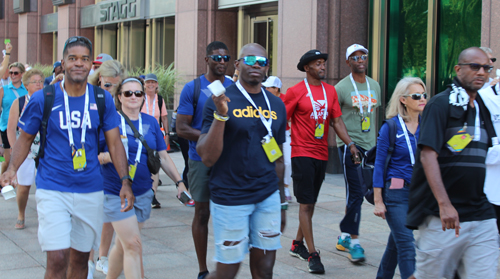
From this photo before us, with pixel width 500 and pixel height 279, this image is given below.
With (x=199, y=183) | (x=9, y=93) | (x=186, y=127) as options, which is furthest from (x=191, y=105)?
(x=9, y=93)

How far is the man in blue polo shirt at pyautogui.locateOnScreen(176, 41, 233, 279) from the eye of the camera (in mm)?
5160

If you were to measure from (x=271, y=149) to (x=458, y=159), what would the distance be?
1213 millimetres

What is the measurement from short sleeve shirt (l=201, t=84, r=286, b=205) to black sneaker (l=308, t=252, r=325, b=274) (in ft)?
5.86

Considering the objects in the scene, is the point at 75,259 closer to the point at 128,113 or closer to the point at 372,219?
the point at 128,113

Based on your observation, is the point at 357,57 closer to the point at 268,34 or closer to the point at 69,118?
the point at 69,118

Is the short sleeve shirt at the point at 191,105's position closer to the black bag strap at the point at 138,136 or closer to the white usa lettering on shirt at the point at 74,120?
the black bag strap at the point at 138,136

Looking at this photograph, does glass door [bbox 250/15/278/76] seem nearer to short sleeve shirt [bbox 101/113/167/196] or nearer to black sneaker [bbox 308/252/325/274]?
black sneaker [bbox 308/252/325/274]

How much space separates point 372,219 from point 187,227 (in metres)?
2.47

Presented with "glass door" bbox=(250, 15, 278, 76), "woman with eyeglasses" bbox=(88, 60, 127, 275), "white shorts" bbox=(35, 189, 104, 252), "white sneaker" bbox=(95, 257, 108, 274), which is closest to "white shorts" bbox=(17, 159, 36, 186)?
"woman with eyeglasses" bbox=(88, 60, 127, 275)

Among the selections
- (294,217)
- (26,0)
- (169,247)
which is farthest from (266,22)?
(26,0)

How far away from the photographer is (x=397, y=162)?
4.69m

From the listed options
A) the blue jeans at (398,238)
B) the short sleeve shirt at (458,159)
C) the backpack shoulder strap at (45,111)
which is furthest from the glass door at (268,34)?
the short sleeve shirt at (458,159)

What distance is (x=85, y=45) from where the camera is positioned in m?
4.27

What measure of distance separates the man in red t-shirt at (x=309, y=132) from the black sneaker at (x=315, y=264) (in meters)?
0.28
